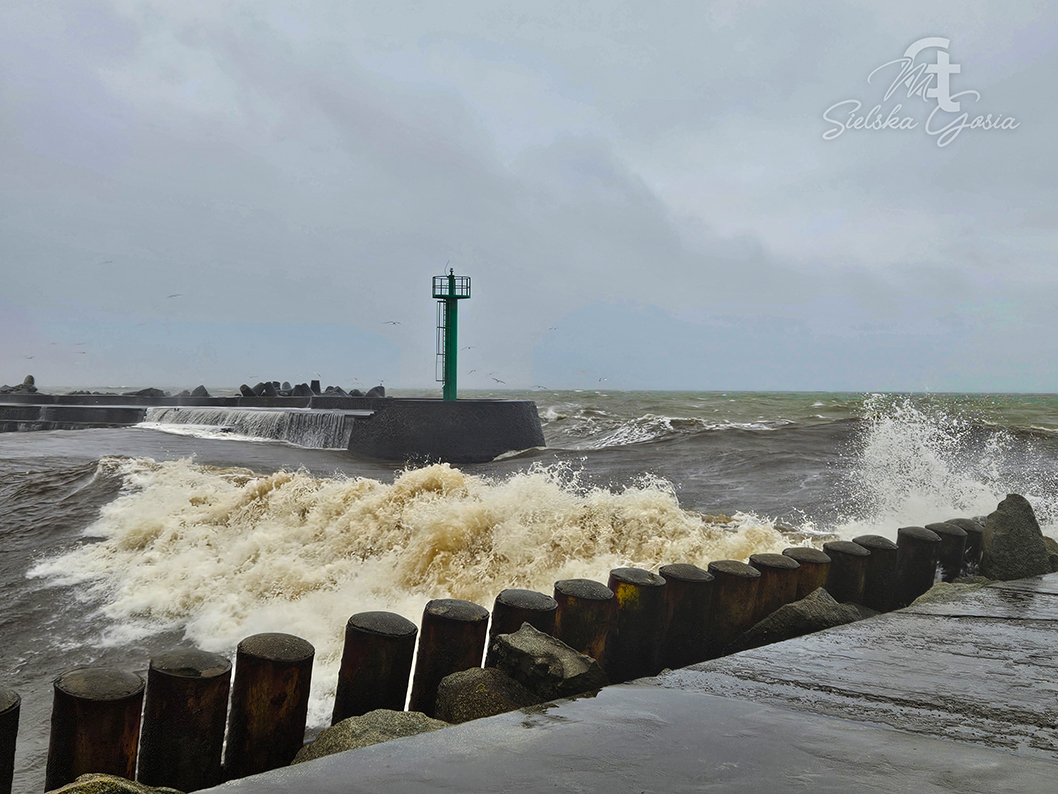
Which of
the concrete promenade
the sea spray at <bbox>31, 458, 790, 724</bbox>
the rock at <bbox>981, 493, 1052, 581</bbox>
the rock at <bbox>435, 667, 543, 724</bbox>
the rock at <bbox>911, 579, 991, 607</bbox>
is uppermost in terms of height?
the rock at <bbox>981, 493, 1052, 581</bbox>

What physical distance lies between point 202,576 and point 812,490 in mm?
8226

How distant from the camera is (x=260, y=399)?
22.6 meters

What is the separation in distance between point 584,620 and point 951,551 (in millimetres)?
2789

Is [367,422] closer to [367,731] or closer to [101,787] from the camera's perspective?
[367,731]

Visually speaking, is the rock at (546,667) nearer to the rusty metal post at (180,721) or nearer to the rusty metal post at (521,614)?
the rusty metal post at (521,614)

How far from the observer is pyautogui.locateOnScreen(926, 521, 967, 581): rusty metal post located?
411 cm

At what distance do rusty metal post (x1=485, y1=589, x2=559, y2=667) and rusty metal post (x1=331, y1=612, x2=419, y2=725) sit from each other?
0.39 meters

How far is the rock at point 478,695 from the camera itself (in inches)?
84.5

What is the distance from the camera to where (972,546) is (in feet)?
14.4

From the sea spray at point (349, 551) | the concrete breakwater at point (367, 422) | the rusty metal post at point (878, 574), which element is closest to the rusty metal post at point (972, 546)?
the rusty metal post at point (878, 574)

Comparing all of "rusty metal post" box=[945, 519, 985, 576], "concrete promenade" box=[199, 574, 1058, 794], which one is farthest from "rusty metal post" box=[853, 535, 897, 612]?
"concrete promenade" box=[199, 574, 1058, 794]

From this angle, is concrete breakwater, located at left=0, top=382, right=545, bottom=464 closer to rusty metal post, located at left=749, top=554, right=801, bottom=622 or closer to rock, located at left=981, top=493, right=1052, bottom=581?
rock, located at left=981, top=493, right=1052, bottom=581

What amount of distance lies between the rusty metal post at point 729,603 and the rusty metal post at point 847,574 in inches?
28.3

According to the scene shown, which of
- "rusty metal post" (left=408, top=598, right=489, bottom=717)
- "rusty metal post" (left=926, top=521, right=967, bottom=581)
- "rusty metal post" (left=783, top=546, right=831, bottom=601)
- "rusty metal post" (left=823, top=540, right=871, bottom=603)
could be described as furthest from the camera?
"rusty metal post" (left=926, top=521, right=967, bottom=581)
